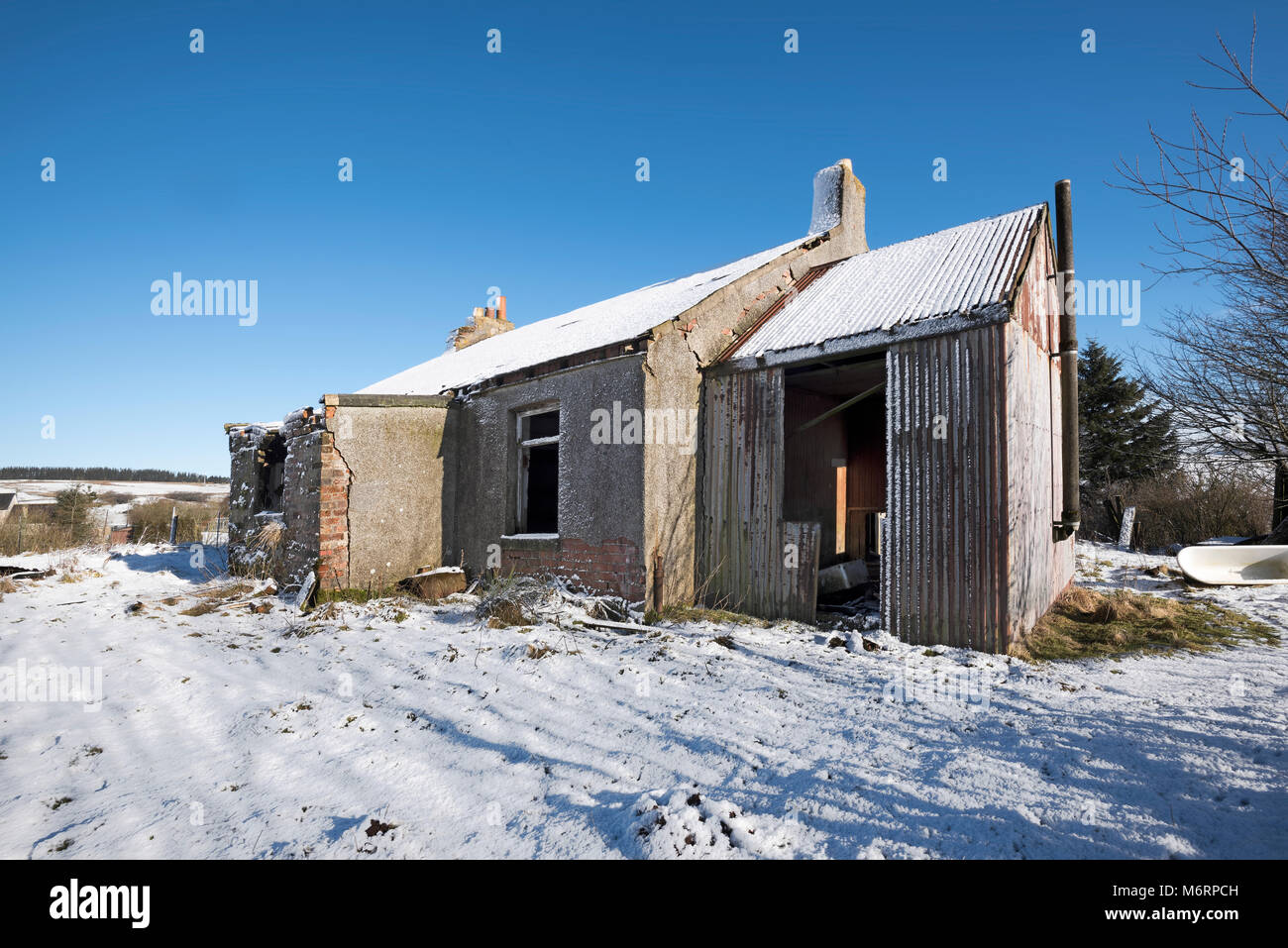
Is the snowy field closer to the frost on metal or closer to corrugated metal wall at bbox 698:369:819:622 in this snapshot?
the frost on metal

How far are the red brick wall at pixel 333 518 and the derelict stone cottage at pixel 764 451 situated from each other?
27 millimetres

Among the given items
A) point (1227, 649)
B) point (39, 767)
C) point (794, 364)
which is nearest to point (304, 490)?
point (39, 767)

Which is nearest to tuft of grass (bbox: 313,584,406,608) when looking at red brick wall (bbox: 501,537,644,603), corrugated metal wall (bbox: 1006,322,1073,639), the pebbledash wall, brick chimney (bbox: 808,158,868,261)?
the pebbledash wall

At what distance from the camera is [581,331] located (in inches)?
380

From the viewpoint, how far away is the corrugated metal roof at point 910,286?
5.93m

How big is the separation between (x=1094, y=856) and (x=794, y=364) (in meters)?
5.17

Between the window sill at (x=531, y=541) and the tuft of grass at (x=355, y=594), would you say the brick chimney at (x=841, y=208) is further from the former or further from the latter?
the tuft of grass at (x=355, y=594)

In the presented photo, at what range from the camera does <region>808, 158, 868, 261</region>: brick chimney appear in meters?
10.3

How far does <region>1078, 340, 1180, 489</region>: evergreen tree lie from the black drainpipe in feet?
49.8

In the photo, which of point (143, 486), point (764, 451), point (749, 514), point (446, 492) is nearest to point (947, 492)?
point (764, 451)

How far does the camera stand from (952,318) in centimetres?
559

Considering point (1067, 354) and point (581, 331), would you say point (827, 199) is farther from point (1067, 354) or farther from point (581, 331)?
point (1067, 354)

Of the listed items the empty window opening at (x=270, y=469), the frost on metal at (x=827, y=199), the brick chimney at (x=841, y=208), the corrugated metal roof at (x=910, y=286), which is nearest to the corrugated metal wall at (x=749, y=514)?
the corrugated metal roof at (x=910, y=286)
